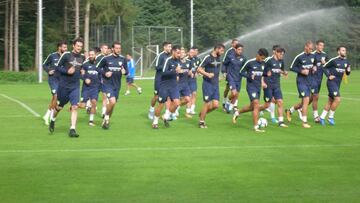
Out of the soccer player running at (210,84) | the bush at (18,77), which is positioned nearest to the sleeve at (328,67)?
the soccer player running at (210,84)

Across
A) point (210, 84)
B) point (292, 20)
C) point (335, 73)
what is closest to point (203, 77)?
point (210, 84)

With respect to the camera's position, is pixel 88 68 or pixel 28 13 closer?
pixel 88 68

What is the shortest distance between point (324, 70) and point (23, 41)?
52321mm

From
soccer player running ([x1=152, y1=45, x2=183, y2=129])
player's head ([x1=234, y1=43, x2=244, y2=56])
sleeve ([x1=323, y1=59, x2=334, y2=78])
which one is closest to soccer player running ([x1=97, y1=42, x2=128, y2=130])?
soccer player running ([x1=152, y1=45, x2=183, y2=129])

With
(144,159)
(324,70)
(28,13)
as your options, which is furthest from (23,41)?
(144,159)

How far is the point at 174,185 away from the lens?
10.4m

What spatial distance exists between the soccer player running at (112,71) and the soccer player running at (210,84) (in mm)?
2044

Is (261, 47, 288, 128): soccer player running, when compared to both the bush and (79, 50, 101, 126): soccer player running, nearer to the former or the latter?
(79, 50, 101, 126): soccer player running

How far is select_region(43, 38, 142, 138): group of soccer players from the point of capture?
1617cm

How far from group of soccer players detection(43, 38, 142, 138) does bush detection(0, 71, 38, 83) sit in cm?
2620

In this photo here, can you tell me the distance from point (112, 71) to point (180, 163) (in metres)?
6.31

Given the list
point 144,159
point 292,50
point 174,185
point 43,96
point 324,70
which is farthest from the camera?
point 292,50

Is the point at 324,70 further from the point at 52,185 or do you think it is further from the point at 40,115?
the point at 52,185

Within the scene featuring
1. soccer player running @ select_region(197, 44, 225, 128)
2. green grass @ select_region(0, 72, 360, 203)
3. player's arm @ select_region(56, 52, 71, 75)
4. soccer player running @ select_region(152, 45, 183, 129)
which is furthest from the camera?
soccer player running @ select_region(197, 44, 225, 128)
